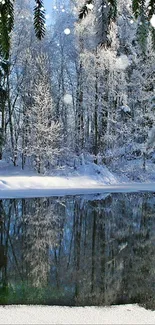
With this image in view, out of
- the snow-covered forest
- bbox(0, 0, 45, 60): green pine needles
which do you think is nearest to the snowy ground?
the snow-covered forest

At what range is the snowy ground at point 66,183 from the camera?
1727cm

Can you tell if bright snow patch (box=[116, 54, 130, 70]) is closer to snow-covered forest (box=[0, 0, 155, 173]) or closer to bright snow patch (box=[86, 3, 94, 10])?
snow-covered forest (box=[0, 0, 155, 173])

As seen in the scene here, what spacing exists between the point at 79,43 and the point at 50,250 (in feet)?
59.9

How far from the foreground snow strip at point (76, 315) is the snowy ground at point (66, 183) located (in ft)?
36.8

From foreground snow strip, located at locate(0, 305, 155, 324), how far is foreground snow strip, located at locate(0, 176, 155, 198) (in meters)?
11.2

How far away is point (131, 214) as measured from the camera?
41.3ft

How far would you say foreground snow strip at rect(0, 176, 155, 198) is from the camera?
16859mm

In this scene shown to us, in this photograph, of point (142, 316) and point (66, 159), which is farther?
point (66, 159)

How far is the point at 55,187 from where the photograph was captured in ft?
62.0

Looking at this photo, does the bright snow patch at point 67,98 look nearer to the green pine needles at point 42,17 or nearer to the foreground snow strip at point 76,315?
the foreground snow strip at point 76,315

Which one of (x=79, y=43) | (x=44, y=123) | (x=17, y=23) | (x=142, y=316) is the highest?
(x=17, y=23)

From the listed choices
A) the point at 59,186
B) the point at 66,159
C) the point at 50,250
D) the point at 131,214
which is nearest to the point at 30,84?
the point at 66,159

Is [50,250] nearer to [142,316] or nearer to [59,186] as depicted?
[142,316]

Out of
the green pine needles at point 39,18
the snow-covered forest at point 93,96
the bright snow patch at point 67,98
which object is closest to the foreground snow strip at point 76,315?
the green pine needles at point 39,18
